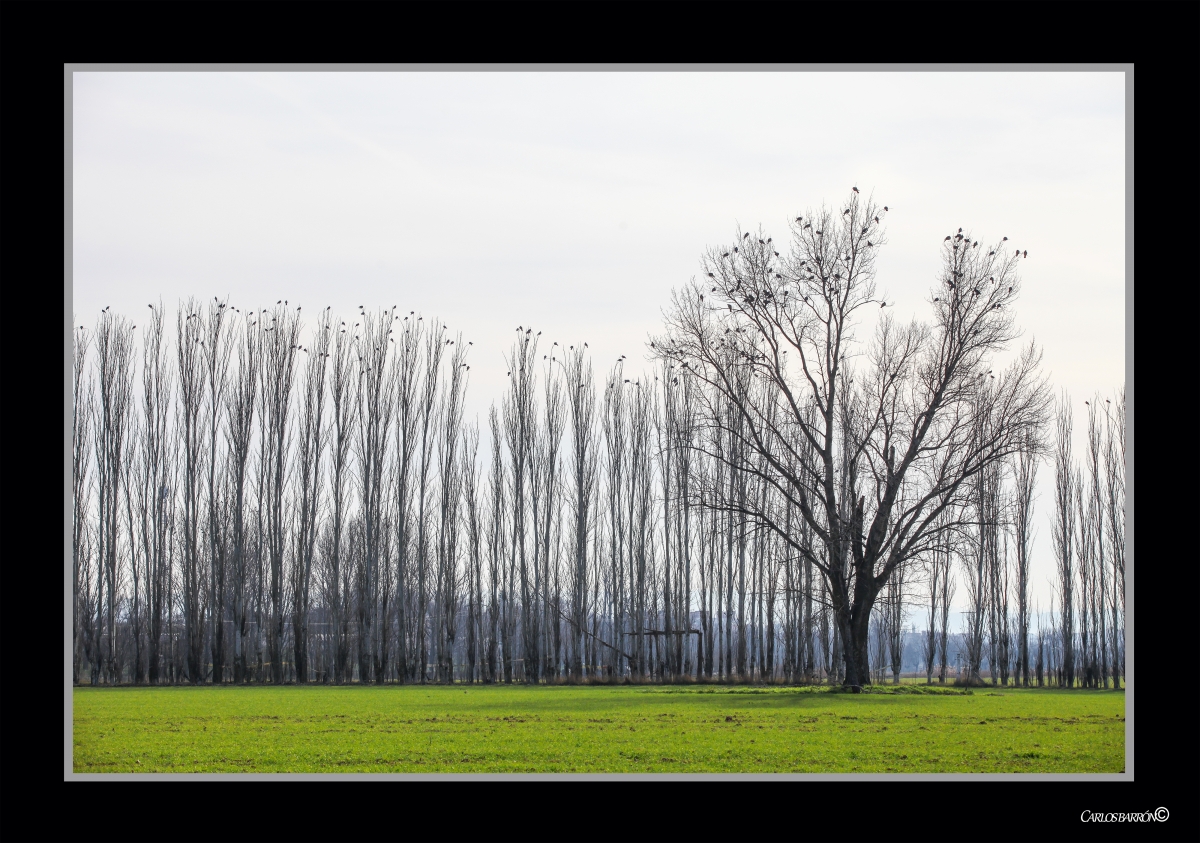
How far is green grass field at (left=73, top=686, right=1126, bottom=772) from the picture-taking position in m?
11.0

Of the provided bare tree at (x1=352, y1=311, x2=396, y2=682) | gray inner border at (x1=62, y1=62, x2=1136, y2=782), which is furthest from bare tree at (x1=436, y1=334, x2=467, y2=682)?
gray inner border at (x1=62, y1=62, x2=1136, y2=782)

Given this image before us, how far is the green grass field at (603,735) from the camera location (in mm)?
10984

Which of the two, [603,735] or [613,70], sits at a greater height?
[613,70]

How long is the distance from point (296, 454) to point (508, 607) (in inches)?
343

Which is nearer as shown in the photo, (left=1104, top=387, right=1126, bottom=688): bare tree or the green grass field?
the green grass field

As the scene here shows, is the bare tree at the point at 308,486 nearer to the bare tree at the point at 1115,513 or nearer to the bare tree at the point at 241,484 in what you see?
the bare tree at the point at 241,484

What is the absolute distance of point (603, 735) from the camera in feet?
43.8

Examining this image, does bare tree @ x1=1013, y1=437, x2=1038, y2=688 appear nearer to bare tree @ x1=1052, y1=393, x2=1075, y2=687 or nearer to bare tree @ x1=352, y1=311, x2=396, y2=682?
bare tree @ x1=1052, y1=393, x2=1075, y2=687

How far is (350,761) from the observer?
36.1 ft

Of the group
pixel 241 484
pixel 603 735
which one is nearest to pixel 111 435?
pixel 241 484

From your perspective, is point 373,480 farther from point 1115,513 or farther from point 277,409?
point 1115,513

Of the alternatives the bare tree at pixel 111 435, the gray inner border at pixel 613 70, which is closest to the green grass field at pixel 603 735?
the gray inner border at pixel 613 70
